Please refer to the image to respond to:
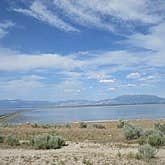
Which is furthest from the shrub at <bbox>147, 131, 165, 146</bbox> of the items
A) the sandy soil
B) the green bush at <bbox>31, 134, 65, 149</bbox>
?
the green bush at <bbox>31, 134, 65, 149</bbox>

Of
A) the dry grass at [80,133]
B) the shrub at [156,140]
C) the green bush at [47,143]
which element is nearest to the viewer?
the green bush at [47,143]

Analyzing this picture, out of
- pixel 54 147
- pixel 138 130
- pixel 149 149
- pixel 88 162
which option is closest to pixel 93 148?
pixel 54 147

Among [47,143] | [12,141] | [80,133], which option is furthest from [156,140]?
[80,133]

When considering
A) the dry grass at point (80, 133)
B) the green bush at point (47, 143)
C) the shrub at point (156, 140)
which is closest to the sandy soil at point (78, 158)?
the green bush at point (47, 143)

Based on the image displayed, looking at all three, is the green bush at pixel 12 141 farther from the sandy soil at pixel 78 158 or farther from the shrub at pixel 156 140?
the shrub at pixel 156 140

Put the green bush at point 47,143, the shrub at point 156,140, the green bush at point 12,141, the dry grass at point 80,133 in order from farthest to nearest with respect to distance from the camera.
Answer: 1. the dry grass at point 80,133
2. the green bush at point 12,141
3. the shrub at point 156,140
4. the green bush at point 47,143

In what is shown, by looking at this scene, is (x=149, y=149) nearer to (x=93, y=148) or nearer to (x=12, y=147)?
(x=93, y=148)

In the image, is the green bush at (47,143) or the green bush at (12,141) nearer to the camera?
the green bush at (47,143)

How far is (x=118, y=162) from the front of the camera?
14.5 m

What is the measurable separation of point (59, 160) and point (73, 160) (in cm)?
54

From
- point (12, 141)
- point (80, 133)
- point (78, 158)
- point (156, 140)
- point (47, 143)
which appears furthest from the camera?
point (80, 133)

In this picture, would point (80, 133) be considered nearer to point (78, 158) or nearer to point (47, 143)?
point (47, 143)

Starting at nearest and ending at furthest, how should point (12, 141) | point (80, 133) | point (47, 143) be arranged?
point (47, 143)
point (12, 141)
point (80, 133)

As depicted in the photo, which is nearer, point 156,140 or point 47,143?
point 47,143
